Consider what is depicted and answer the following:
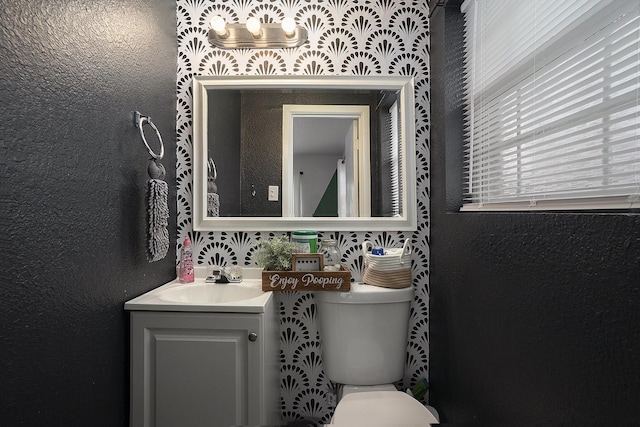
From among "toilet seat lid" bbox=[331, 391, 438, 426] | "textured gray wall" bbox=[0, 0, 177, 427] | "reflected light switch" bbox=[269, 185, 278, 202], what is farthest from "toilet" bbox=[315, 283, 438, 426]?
"textured gray wall" bbox=[0, 0, 177, 427]

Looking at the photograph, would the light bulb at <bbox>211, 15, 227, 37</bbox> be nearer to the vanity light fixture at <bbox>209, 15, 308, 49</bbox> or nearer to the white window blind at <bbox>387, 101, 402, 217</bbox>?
the vanity light fixture at <bbox>209, 15, 308, 49</bbox>

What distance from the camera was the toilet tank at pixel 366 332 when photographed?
1534 millimetres

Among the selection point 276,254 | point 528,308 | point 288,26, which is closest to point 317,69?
point 288,26

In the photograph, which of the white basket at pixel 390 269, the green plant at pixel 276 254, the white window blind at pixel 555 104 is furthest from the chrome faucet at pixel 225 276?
the white window blind at pixel 555 104

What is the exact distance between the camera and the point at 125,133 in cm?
130

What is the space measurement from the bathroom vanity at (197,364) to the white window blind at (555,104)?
986 mm

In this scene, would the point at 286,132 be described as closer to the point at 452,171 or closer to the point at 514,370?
the point at 452,171

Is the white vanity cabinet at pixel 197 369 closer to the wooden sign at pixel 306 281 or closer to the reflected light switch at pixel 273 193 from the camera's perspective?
the wooden sign at pixel 306 281

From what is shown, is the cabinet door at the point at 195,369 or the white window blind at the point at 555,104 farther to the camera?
the cabinet door at the point at 195,369

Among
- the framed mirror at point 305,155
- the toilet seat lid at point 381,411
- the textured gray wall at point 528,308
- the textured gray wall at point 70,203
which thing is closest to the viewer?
the textured gray wall at point 528,308

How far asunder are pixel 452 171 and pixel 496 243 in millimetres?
522

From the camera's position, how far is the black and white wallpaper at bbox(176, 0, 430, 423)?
174 cm

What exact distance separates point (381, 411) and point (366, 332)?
13.1 inches

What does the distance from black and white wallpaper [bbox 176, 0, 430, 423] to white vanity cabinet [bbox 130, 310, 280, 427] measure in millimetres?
472
